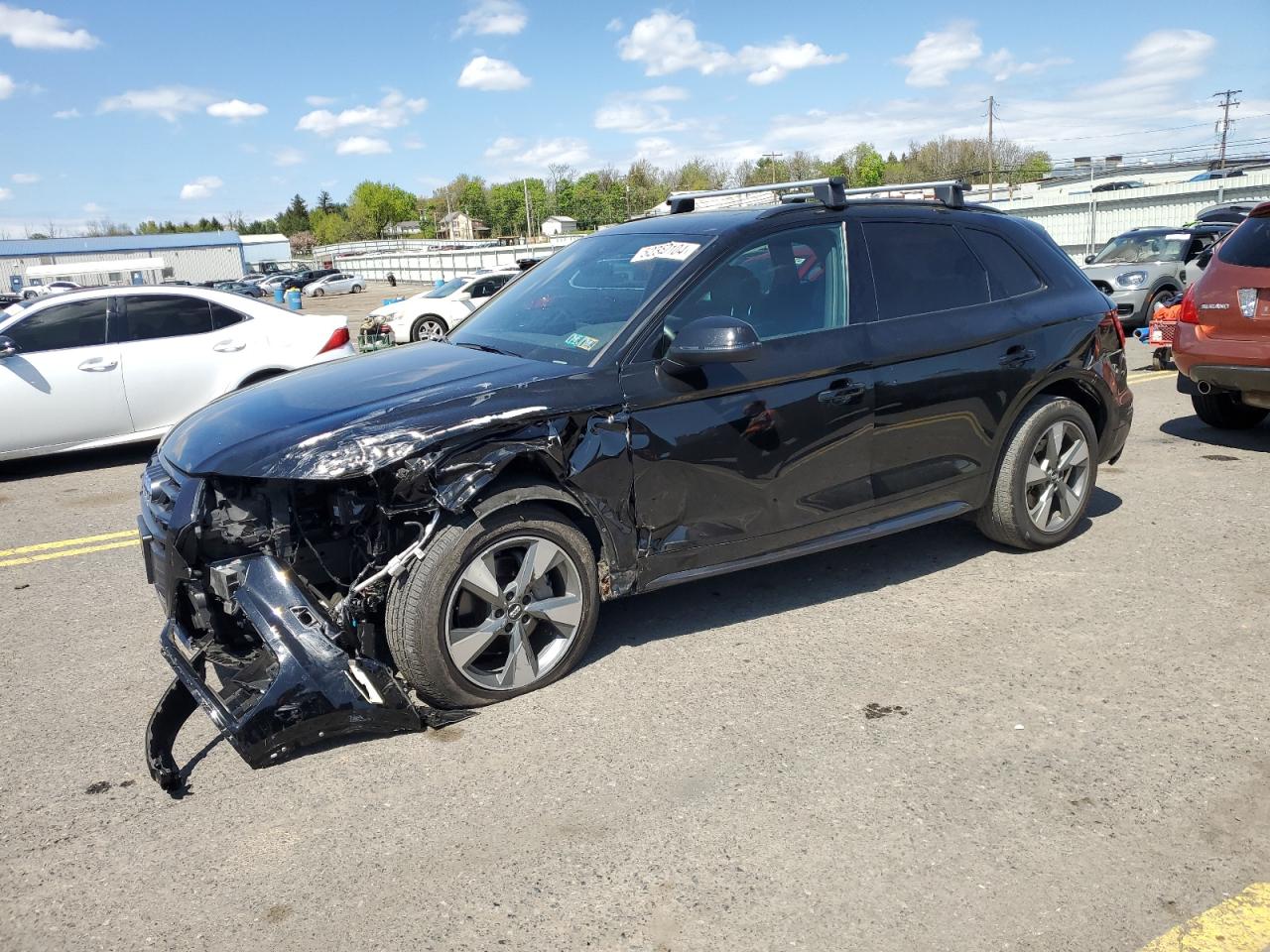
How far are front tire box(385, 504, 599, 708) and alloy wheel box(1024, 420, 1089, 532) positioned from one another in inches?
103

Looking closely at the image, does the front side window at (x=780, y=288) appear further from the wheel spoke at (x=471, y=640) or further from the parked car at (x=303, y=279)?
the parked car at (x=303, y=279)

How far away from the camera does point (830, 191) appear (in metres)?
4.70

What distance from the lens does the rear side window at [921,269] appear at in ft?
15.5

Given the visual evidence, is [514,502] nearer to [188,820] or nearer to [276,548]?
[276,548]

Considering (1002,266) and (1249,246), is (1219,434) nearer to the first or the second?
(1249,246)

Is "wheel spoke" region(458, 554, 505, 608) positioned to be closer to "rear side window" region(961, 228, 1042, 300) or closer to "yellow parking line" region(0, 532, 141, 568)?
"rear side window" region(961, 228, 1042, 300)

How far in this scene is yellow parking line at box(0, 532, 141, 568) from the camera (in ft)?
19.6

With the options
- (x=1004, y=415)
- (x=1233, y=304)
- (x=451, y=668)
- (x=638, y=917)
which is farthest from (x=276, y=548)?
(x=1233, y=304)

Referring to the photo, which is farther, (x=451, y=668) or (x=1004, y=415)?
(x=1004, y=415)

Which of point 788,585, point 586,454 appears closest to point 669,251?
point 586,454

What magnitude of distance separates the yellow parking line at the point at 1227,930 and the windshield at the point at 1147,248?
15407 millimetres

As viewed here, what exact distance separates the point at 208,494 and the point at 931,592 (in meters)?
3.32

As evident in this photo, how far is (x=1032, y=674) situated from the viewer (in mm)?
3982

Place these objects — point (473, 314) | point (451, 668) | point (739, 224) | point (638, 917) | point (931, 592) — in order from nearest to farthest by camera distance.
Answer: point (638, 917) → point (451, 668) → point (739, 224) → point (931, 592) → point (473, 314)
